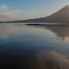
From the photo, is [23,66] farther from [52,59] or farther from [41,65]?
[52,59]

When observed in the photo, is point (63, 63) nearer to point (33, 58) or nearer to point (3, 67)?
point (33, 58)

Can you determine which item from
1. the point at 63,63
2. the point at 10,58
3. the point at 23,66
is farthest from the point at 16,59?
the point at 63,63

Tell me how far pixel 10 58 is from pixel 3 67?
2566 millimetres

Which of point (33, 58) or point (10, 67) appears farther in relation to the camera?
point (33, 58)

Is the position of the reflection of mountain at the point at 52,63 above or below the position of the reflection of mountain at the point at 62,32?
above

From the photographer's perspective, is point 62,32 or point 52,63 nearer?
point 52,63

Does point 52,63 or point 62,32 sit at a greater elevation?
point 52,63

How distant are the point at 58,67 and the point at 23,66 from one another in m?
2.26

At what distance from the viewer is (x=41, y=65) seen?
13.7 metres

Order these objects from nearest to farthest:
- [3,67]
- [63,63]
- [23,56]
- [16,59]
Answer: [3,67]
[63,63]
[16,59]
[23,56]

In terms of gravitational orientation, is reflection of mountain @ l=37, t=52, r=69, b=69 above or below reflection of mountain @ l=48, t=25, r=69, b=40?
above

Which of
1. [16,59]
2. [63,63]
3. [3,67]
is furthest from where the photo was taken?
[16,59]

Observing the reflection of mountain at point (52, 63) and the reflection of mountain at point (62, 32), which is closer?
the reflection of mountain at point (52, 63)

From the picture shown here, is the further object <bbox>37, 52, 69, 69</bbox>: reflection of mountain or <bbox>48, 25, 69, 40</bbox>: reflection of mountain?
<bbox>48, 25, 69, 40</bbox>: reflection of mountain
